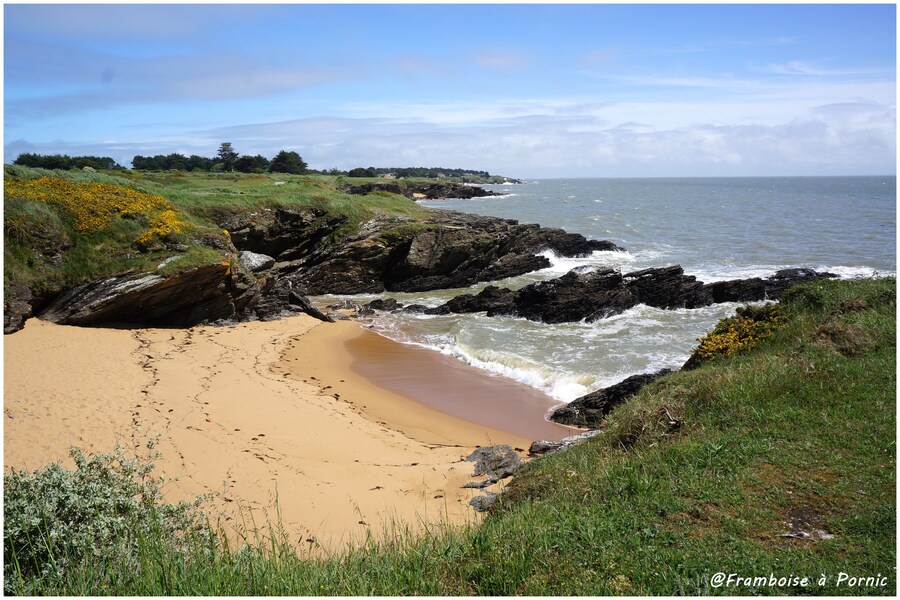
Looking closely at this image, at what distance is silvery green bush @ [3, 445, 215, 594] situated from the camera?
4.65 meters

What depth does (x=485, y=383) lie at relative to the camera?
50.6 feet

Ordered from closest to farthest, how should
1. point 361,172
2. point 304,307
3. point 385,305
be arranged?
1. point 304,307
2. point 385,305
3. point 361,172

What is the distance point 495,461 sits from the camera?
977 centimetres

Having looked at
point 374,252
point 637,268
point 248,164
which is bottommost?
point 637,268

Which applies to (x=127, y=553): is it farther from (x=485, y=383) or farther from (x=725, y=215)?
(x=725, y=215)

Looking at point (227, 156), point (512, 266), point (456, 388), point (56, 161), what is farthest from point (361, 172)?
point (456, 388)

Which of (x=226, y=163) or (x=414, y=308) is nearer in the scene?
(x=414, y=308)

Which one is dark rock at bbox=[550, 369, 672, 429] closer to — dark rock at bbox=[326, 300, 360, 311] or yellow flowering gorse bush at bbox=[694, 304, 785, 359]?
yellow flowering gorse bush at bbox=[694, 304, 785, 359]

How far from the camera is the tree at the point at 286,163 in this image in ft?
217

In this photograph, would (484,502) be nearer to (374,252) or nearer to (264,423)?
(264,423)

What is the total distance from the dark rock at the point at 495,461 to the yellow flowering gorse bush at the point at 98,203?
13.4 meters

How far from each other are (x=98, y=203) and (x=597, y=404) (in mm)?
15927

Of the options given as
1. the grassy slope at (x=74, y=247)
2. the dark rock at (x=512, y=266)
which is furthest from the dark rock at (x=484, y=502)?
the dark rock at (x=512, y=266)

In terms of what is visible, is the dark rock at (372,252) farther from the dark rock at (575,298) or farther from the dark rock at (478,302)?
the dark rock at (575,298)
